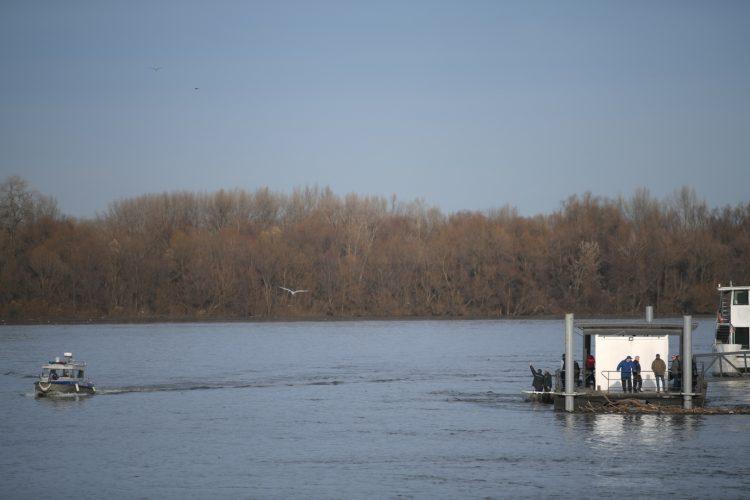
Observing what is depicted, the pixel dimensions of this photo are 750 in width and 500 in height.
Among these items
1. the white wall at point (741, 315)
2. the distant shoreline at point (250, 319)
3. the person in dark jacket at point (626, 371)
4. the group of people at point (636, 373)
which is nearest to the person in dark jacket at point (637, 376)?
the group of people at point (636, 373)

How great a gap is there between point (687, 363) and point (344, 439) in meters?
13.5

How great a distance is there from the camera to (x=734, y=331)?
5766 cm

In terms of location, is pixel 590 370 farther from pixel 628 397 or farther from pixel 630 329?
pixel 630 329

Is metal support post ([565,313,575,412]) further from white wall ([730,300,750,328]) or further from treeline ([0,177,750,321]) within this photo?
treeline ([0,177,750,321])

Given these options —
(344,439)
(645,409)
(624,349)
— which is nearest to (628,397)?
(645,409)

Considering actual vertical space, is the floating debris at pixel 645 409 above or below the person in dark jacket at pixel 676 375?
below

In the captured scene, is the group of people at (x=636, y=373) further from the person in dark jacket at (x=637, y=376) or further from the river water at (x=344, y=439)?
the river water at (x=344, y=439)

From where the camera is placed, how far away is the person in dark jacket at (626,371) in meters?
42.6

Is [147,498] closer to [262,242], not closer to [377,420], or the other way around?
[377,420]

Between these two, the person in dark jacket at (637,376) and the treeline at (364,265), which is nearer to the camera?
the person in dark jacket at (637,376)

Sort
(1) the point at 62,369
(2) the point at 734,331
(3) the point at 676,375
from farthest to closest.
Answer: (2) the point at 734,331, (1) the point at 62,369, (3) the point at 676,375

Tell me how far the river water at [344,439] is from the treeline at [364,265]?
55225 mm

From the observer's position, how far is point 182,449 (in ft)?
126

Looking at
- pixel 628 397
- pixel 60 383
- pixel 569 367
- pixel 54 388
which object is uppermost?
pixel 569 367
